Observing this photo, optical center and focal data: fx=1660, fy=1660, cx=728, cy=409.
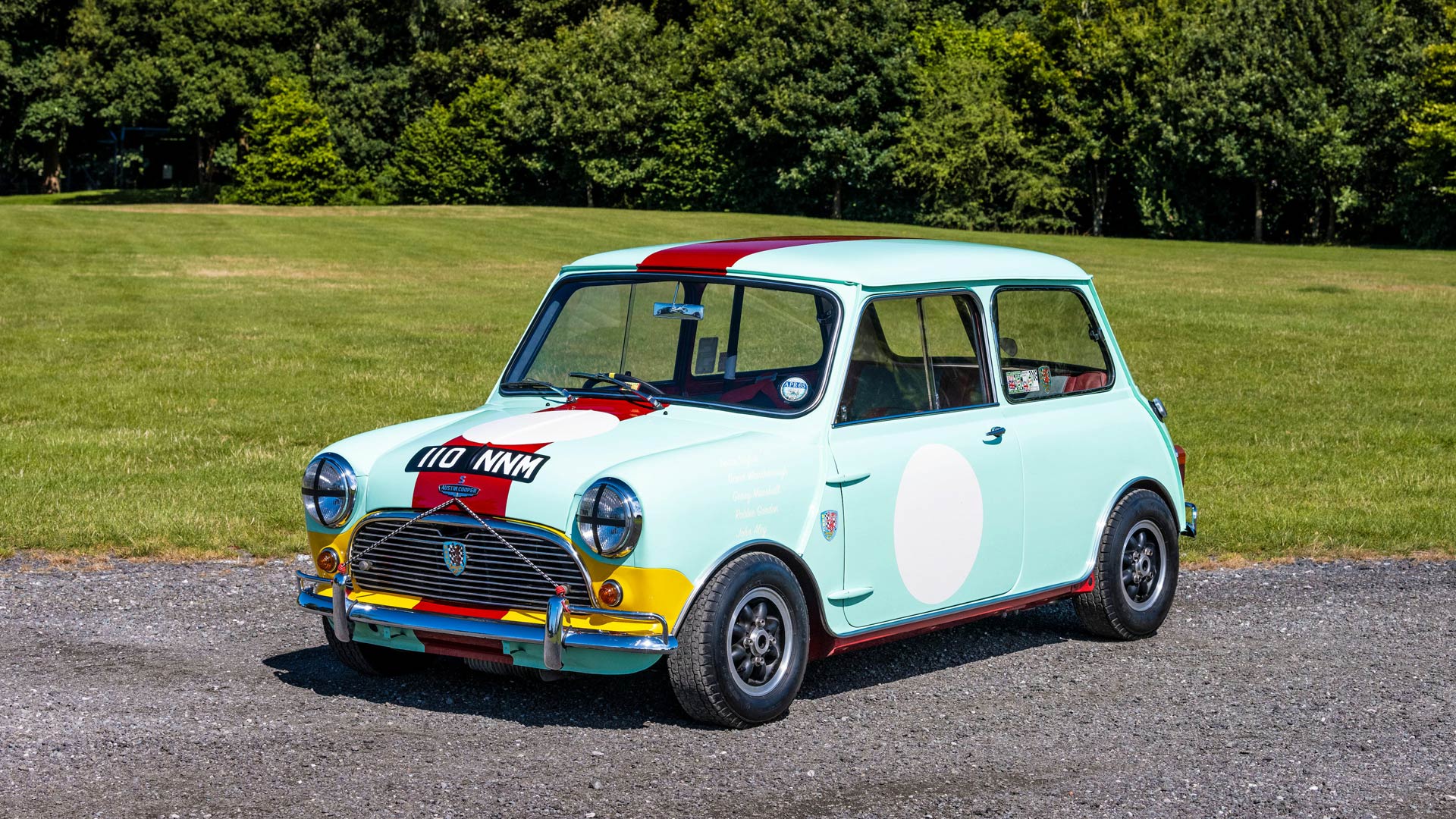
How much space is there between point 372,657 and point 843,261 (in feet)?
7.86

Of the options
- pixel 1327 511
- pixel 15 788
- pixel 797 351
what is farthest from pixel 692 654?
pixel 1327 511

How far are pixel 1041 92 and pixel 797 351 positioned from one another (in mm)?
58421

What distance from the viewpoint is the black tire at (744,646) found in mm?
5523

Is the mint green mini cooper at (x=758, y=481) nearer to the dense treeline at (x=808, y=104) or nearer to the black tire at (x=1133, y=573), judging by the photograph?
the black tire at (x=1133, y=573)

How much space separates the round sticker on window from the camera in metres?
6.23

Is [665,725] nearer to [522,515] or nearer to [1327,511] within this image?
[522,515]

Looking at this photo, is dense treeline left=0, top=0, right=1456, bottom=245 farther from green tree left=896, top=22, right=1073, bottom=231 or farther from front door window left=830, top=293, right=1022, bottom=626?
front door window left=830, top=293, right=1022, bottom=626

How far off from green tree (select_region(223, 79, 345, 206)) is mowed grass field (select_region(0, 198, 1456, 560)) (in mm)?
21906

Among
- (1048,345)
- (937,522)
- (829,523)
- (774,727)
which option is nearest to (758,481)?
(829,523)

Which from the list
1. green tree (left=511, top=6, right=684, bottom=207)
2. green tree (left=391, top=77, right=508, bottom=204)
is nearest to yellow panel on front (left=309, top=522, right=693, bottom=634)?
green tree (left=511, top=6, right=684, bottom=207)

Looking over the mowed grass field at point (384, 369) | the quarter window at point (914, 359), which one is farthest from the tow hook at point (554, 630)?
the mowed grass field at point (384, 369)

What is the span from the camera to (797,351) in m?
6.50

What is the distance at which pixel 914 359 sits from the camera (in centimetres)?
664

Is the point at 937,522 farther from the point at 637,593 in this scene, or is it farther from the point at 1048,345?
the point at 637,593
